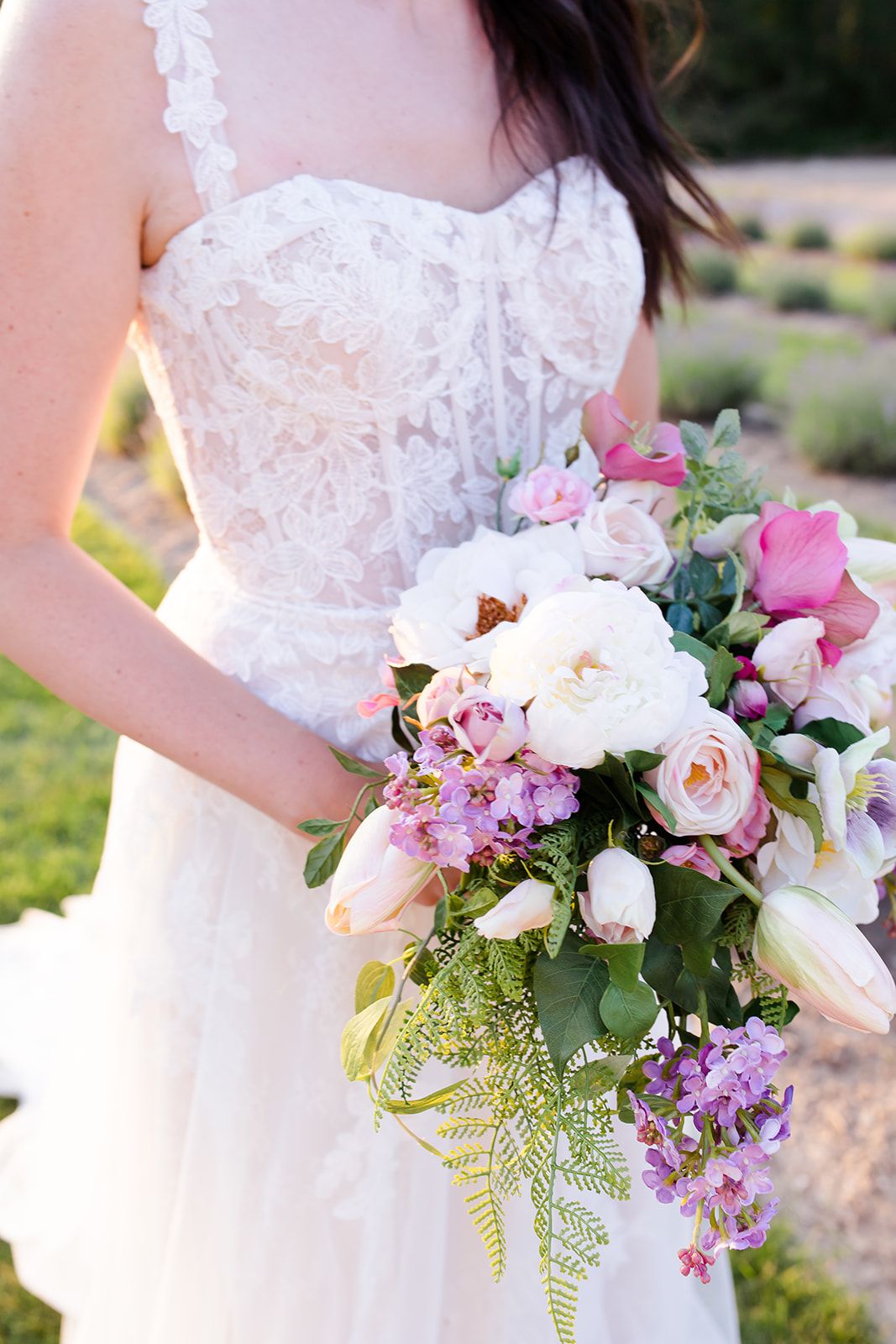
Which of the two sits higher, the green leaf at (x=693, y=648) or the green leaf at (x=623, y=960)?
the green leaf at (x=693, y=648)

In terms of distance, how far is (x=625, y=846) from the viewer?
3.55 feet

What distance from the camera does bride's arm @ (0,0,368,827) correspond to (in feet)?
4.00

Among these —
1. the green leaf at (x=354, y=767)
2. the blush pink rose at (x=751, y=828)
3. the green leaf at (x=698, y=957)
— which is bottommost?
the green leaf at (x=698, y=957)

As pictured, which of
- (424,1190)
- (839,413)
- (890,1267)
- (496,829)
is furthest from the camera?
(839,413)

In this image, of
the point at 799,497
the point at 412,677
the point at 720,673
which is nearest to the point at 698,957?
the point at 720,673

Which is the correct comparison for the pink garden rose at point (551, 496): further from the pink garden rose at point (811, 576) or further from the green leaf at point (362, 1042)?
the green leaf at point (362, 1042)

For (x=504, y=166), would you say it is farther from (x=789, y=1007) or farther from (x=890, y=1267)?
(x=890, y=1267)

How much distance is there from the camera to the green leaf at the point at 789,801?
1.05 metres

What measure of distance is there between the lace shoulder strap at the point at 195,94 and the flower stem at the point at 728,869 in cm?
90

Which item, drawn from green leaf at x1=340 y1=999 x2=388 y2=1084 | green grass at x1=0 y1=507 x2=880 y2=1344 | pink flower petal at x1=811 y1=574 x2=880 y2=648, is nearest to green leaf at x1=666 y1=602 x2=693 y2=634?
pink flower petal at x1=811 y1=574 x2=880 y2=648

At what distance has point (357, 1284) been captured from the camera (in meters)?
1.65

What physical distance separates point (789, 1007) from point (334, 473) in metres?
0.84

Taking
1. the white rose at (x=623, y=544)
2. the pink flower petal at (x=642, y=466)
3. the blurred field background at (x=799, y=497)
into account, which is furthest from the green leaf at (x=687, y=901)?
the blurred field background at (x=799, y=497)

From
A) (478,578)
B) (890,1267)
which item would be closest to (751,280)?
(890,1267)
